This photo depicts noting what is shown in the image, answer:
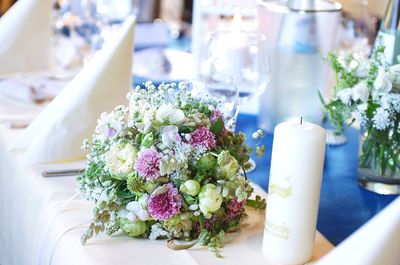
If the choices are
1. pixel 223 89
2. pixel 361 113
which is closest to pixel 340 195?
pixel 361 113

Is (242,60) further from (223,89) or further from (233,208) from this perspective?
(233,208)

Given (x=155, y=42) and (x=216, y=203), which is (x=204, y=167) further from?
(x=155, y=42)

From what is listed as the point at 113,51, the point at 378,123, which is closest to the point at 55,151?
the point at 113,51

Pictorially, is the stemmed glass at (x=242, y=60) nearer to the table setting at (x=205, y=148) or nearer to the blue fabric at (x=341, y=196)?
the table setting at (x=205, y=148)

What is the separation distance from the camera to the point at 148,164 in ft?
2.98

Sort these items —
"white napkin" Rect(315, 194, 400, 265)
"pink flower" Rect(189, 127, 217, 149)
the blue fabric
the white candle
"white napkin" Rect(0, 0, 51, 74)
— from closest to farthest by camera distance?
1. "white napkin" Rect(315, 194, 400, 265)
2. the white candle
3. "pink flower" Rect(189, 127, 217, 149)
4. the blue fabric
5. "white napkin" Rect(0, 0, 51, 74)

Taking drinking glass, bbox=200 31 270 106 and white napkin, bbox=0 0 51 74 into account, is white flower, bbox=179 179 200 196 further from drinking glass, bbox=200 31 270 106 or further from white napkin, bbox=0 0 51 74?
white napkin, bbox=0 0 51 74

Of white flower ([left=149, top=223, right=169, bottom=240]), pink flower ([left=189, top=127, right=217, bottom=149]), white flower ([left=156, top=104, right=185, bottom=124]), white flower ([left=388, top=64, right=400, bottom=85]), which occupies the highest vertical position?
white flower ([left=388, top=64, right=400, bottom=85])

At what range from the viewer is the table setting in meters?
0.90

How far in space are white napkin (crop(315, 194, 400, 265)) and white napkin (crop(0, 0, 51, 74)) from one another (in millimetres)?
1353

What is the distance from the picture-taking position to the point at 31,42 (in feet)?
6.32

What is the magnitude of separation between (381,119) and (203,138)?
0.39 meters

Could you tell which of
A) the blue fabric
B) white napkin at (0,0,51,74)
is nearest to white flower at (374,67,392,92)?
the blue fabric

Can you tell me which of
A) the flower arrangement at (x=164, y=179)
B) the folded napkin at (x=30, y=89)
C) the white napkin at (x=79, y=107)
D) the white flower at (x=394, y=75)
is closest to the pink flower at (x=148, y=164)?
the flower arrangement at (x=164, y=179)
